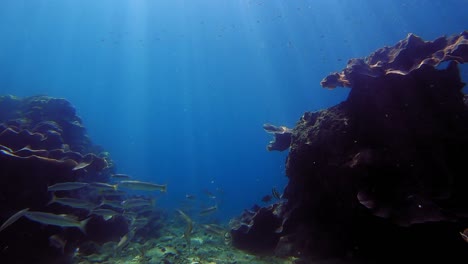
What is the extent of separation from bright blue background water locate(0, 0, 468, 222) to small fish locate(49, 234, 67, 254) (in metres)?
11.7

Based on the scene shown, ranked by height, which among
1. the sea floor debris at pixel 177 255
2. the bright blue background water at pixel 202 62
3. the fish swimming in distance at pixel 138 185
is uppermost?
the bright blue background water at pixel 202 62

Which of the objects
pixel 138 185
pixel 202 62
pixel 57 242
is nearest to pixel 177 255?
pixel 138 185

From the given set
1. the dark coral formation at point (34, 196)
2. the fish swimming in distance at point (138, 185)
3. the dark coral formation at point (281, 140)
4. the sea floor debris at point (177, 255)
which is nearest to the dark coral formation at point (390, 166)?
the sea floor debris at point (177, 255)

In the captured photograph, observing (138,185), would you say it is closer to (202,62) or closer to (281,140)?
(281,140)

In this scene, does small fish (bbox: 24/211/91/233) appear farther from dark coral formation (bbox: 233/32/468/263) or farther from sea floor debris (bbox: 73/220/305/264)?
dark coral formation (bbox: 233/32/468/263)

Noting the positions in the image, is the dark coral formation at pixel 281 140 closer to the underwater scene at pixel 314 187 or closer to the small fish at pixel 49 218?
the underwater scene at pixel 314 187

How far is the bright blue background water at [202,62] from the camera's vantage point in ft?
174

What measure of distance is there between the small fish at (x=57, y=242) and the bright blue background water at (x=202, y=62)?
1173 cm

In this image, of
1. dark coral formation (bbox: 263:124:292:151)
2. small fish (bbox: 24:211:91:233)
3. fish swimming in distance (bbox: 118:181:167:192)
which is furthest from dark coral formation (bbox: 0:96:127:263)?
dark coral formation (bbox: 263:124:292:151)

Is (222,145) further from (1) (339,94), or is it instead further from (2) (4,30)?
(2) (4,30)

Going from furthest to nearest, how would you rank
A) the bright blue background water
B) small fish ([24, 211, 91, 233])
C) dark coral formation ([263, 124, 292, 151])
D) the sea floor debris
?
the bright blue background water < dark coral formation ([263, 124, 292, 151]) < the sea floor debris < small fish ([24, 211, 91, 233])

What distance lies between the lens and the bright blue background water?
53.2 metres

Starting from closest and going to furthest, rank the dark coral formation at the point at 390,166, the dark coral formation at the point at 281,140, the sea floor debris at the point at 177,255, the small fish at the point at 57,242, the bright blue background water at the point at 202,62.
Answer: the dark coral formation at the point at 390,166
the small fish at the point at 57,242
the sea floor debris at the point at 177,255
the dark coral formation at the point at 281,140
the bright blue background water at the point at 202,62

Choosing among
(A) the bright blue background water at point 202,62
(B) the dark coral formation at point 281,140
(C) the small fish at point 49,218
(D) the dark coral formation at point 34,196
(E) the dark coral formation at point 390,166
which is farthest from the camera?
(A) the bright blue background water at point 202,62
